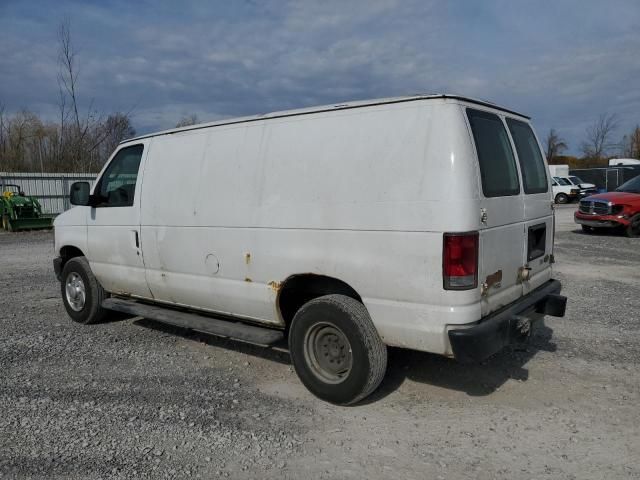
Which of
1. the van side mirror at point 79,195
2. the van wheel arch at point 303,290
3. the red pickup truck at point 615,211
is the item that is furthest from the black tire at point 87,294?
the red pickup truck at point 615,211

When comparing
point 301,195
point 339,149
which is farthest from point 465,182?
point 301,195

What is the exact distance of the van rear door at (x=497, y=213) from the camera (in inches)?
144

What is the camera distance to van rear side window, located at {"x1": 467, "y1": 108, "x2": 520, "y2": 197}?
3710 mm

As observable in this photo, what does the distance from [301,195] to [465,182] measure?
4.26 feet

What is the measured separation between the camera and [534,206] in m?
4.42

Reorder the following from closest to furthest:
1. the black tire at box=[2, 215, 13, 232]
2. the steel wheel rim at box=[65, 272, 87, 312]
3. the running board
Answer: the running board
the steel wheel rim at box=[65, 272, 87, 312]
the black tire at box=[2, 215, 13, 232]

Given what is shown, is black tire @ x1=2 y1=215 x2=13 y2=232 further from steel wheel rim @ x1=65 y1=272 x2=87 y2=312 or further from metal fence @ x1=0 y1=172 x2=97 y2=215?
steel wheel rim @ x1=65 y1=272 x2=87 y2=312

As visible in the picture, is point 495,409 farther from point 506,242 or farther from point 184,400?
point 184,400

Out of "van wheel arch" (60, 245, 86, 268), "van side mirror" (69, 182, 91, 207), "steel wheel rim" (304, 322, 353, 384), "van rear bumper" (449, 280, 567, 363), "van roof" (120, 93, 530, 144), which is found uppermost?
"van roof" (120, 93, 530, 144)

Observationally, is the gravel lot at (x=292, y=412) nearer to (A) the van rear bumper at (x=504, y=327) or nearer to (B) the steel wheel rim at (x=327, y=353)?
(B) the steel wheel rim at (x=327, y=353)

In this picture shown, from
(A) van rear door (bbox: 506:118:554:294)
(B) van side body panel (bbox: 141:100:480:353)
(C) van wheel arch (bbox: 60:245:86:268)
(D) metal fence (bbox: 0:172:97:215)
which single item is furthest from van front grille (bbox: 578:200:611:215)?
(D) metal fence (bbox: 0:172:97:215)

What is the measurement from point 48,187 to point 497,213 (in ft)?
75.8

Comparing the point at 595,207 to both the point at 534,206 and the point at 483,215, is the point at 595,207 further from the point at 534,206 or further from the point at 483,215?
the point at 483,215

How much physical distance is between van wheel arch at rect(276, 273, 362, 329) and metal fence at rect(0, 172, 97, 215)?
20989mm
